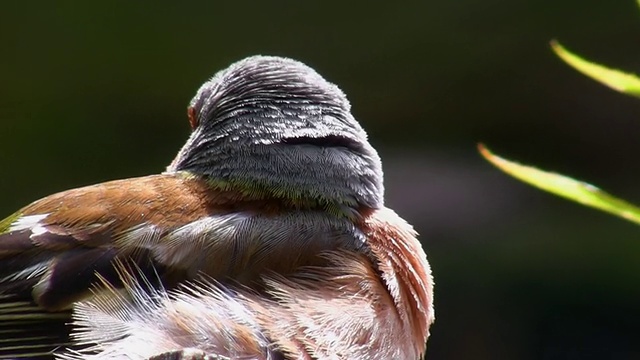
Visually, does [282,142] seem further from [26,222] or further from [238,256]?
[26,222]

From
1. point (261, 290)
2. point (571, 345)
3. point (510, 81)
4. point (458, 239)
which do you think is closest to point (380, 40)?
point (510, 81)

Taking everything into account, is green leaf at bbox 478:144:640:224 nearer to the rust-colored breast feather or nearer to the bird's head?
the rust-colored breast feather

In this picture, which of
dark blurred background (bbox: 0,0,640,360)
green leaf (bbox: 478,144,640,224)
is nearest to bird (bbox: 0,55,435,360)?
green leaf (bbox: 478,144,640,224)

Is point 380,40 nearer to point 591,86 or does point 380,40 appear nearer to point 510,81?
point 510,81

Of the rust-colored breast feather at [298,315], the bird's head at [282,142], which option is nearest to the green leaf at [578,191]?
the rust-colored breast feather at [298,315]

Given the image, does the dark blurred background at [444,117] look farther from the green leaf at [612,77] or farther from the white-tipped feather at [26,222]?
the green leaf at [612,77]
